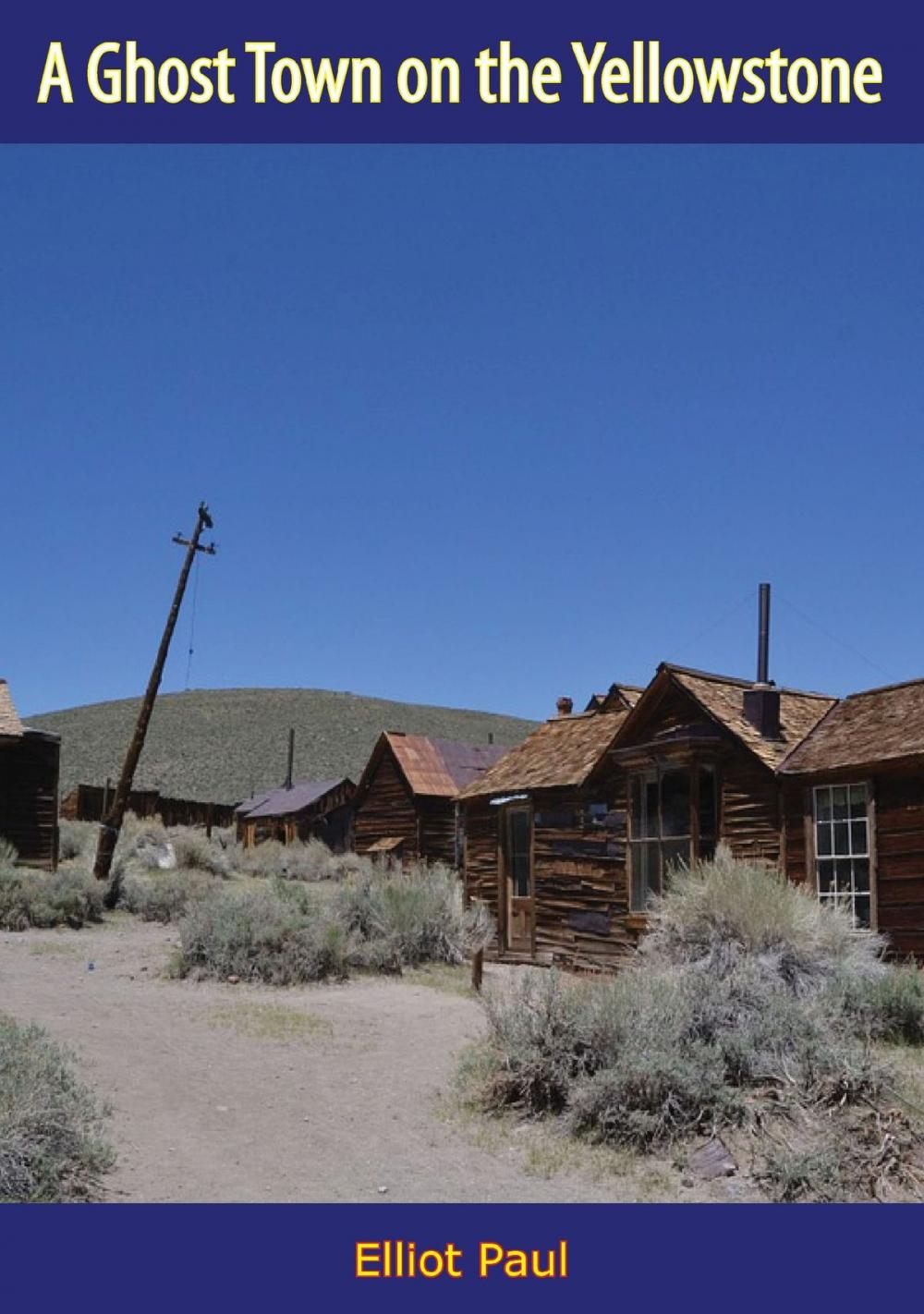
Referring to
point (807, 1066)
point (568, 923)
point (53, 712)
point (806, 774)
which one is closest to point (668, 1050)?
point (807, 1066)

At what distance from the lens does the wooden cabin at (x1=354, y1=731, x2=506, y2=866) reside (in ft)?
90.3

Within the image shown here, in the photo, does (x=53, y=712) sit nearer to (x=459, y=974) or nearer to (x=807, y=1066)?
(x=459, y=974)

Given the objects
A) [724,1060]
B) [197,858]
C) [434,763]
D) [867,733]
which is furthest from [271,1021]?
[197,858]

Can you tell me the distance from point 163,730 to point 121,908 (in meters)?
66.6

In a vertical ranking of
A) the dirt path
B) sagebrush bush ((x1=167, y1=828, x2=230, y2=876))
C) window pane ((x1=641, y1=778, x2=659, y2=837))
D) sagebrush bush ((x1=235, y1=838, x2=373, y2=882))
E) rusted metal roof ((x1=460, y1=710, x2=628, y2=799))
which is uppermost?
rusted metal roof ((x1=460, y1=710, x2=628, y2=799))

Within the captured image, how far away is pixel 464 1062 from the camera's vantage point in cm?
888

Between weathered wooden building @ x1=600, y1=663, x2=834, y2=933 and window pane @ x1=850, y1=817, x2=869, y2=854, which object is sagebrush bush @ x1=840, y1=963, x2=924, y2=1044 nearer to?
window pane @ x1=850, y1=817, x2=869, y2=854

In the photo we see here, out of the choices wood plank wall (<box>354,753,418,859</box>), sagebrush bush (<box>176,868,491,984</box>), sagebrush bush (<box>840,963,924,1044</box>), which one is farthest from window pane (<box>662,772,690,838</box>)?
wood plank wall (<box>354,753,418,859</box>)

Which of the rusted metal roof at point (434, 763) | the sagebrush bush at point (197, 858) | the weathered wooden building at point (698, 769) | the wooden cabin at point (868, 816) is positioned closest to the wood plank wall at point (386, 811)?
the rusted metal roof at point (434, 763)

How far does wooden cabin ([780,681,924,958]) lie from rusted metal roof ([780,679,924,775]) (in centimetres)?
2

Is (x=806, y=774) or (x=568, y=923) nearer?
(x=806, y=774)

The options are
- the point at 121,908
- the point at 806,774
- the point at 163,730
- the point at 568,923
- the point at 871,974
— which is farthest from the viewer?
the point at 163,730

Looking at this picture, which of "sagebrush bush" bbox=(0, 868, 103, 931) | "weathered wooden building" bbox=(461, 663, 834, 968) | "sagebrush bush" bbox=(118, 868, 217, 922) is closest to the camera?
"weathered wooden building" bbox=(461, 663, 834, 968)

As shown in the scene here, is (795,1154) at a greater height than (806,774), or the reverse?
(806,774)
